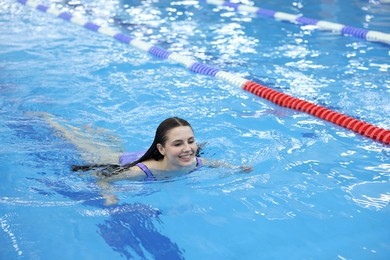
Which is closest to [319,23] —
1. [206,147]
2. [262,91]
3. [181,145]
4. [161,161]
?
[262,91]

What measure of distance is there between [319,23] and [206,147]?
6133 mm

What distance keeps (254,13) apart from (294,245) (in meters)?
8.92

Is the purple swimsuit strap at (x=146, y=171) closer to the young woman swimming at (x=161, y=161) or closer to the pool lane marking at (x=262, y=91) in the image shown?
the young woman swimming at (x=161, y=161)

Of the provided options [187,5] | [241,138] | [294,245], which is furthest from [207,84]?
[187,5]

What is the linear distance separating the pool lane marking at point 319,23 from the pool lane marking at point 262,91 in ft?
10.7

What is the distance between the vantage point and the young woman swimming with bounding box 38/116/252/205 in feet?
12.6

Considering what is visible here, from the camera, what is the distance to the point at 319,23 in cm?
1012

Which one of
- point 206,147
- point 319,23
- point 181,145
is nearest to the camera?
point 181,145

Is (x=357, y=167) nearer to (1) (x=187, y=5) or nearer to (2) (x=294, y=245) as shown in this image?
(2) (x=294, y=245)

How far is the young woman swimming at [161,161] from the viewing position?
386 centimetres

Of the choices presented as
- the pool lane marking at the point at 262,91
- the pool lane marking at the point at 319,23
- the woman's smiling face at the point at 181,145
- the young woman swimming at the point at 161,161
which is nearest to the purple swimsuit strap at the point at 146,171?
the young woman swimming at the point at 161,161

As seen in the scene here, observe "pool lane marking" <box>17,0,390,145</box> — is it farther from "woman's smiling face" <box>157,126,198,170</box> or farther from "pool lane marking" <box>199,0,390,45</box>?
"pool lane marking" <box>199,0,390,45</box>

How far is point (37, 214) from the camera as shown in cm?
370

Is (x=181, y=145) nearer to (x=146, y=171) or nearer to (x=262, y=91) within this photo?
(x=146, y=171)
